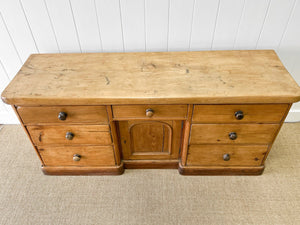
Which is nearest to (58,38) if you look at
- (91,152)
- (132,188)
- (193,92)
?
(91,152)

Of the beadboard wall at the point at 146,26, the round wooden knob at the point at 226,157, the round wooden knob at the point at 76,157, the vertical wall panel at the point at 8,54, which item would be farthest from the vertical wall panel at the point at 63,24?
the round wooden knob at the point at 226,157

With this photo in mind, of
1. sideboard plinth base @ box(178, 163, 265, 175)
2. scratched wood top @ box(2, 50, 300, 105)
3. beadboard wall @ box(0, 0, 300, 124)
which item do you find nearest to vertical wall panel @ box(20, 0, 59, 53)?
beadboard wall @ box(0, 0, 300, 124)

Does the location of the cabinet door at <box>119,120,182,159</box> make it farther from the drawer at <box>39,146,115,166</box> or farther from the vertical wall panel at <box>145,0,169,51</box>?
the vertical wall panel at <box>145,0,169,51</box>

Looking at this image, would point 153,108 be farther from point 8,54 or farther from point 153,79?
point 8,54

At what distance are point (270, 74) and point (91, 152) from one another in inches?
43.7

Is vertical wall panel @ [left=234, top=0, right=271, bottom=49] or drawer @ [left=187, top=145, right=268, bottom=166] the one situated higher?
vertical wall panel @ [left=234, top=0, right=271, bottom=49]

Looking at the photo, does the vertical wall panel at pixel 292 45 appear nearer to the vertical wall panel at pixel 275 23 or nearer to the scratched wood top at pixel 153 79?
the vertical wall panel at pixel 275 23

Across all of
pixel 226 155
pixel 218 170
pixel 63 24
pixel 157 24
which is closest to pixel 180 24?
pixel 157 24

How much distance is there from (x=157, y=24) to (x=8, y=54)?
1.01 m

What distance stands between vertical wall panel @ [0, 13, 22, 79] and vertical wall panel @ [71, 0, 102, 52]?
1.49 ft

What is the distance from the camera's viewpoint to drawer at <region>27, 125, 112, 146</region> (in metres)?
1.26

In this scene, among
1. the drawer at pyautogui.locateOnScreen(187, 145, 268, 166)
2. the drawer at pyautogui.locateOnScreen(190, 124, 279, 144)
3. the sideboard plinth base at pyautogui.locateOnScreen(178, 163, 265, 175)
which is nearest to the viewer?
the drawer at pyautogui.locateOnScreen(190, 124, 279, 144)

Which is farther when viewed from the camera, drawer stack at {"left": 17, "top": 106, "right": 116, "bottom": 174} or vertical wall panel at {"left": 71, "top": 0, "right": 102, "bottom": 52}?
vertical wall panel at {"left": 71, "top": 0, "right": 102, "bottom": 52}

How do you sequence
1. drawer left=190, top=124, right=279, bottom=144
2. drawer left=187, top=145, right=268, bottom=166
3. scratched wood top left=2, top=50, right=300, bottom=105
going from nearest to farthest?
scratched wood top left=2, top=50, right=300, bottom=105 → drawer left=190, top=124, right=279, bottom=144 → drawer left=187, top=145, right=268, bottom=166
